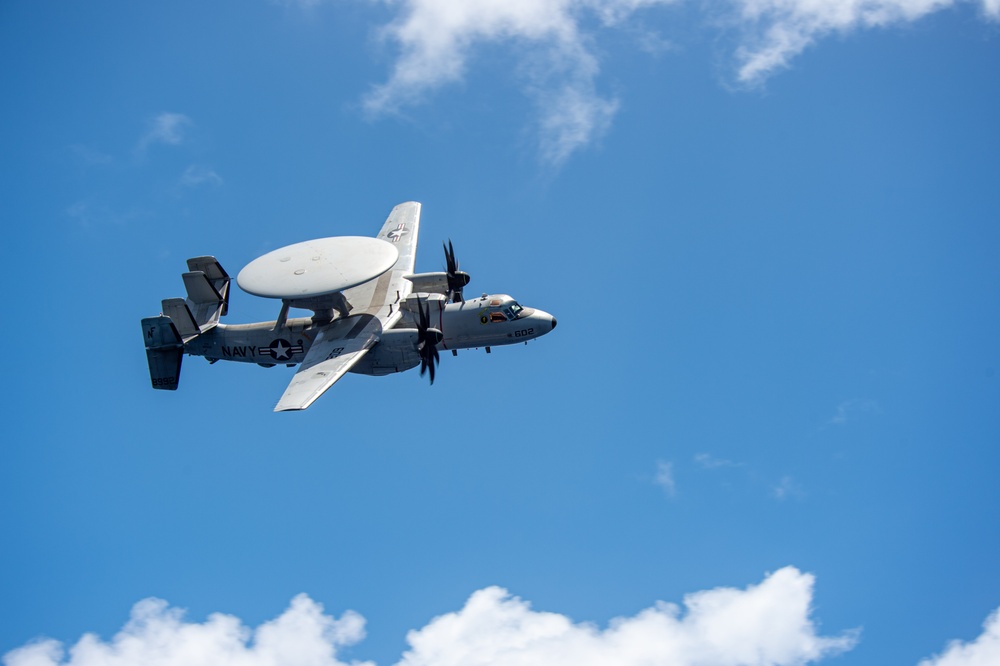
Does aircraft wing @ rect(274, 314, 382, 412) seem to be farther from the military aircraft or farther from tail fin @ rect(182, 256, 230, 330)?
tail fin @ rect(182, 256, 230, 330)

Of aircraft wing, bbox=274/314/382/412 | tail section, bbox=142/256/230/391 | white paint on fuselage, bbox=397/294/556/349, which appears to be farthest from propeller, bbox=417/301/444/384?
tail section, bbox=142/256/230/391

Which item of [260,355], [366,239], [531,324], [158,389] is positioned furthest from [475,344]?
[158,389]

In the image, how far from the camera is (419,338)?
5550cm

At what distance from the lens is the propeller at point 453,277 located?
63312mm

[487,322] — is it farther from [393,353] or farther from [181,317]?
[181,317]

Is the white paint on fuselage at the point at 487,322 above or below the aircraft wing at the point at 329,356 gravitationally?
above

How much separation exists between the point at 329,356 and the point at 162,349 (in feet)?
42.6

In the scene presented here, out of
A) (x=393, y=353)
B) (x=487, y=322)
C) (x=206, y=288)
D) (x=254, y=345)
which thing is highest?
(x=206, y=288)

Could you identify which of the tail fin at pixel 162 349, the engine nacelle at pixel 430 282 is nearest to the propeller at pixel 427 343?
the engine nacelle at pixel 430 282

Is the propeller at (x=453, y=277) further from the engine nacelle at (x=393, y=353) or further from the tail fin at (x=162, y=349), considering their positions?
the tail fin at (x=162, y=349)

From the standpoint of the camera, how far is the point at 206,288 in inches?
2509

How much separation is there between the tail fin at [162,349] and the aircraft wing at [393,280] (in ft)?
37.1

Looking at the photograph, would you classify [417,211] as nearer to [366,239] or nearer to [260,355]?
[366,239]

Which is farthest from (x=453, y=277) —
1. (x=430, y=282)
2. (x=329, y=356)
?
(x=329, y=356)
